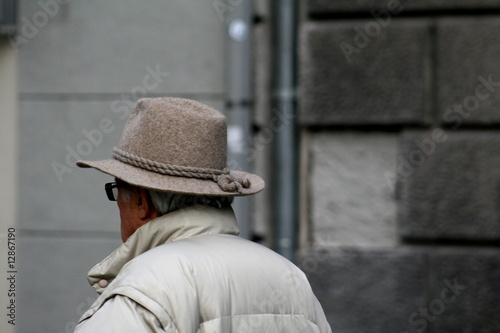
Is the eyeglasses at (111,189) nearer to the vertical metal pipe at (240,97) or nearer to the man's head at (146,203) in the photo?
the man's head at (146,203)

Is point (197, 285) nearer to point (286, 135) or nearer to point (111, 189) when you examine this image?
point (111, 189)

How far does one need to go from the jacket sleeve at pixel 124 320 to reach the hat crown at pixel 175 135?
0.45m

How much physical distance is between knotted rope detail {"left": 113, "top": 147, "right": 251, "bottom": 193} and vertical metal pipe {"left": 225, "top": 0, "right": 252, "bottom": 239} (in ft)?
7.96

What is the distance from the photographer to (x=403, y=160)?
168 inches

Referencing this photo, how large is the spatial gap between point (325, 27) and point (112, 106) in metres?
1.42

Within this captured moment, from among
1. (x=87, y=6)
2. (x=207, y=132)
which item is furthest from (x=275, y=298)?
(x=87, y=6)

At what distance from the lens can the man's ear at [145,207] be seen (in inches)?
81.6

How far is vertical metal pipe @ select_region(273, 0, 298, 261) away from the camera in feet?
14.8

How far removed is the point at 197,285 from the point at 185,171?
0.36 metres

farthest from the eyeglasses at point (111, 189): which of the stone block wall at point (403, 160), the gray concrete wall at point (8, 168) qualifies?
the gray concrete wall at point (8, 168)

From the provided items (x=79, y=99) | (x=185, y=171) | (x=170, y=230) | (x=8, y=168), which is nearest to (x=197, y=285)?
(x=170, y=230)

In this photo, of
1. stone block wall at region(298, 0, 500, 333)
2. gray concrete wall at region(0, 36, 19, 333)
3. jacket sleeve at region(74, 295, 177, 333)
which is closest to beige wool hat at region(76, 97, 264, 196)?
jacket sleeve at region(74, 295, 177, 333)

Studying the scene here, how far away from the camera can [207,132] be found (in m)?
2.07

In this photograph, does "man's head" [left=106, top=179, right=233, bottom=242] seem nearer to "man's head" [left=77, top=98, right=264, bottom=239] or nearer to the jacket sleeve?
"man's head" [left=77, top=98, right=264, bottom=239]
